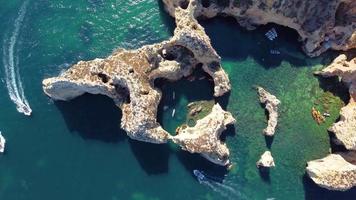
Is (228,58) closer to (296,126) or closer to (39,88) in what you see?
(296,126)

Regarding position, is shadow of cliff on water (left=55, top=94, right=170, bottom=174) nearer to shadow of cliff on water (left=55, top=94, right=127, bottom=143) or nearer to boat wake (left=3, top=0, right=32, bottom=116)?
shadow of cliff on water (left=55, top=94, right=127, bottom=143)

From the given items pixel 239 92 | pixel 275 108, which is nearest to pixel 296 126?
pixel 275 108

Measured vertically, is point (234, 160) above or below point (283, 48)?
below

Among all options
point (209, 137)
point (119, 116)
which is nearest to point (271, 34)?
point (209, 137)

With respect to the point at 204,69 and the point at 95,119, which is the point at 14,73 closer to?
the point at 95,119

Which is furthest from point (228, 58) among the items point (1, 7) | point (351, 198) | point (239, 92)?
point (1, 7)

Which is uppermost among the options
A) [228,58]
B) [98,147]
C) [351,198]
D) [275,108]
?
[228,58]
